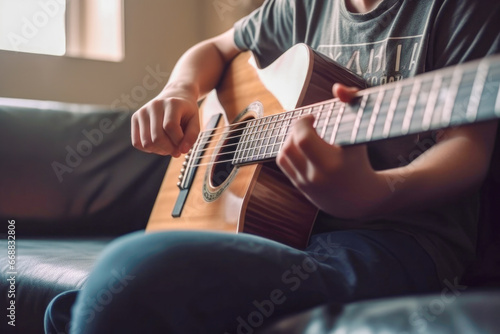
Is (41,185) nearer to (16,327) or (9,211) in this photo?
(9,211)

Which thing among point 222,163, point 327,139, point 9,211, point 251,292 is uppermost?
point 327,139

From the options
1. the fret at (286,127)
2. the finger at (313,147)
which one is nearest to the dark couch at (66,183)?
the fret at (286,127)

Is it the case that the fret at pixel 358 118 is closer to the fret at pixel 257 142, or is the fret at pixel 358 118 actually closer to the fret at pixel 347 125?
the fret at pixel 347 125

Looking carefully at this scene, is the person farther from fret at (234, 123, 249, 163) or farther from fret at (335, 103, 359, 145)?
fret at (234, 123, 249, 163)

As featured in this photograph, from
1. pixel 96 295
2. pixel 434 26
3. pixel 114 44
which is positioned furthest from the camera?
pixel 114 44

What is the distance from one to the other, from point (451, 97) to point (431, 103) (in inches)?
1.0

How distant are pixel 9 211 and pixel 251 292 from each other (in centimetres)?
103

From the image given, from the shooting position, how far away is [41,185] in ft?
4.85

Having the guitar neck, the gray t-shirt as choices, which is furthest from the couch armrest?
the guitar neck

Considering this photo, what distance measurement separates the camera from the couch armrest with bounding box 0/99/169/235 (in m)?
1.46

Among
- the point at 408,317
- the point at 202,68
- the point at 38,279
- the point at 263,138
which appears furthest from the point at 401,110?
the point at 202,68

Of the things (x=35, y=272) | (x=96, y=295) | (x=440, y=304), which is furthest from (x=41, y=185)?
(x=440, y=304)

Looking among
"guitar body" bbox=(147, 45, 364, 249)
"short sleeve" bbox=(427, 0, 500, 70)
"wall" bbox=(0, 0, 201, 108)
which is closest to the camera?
"short sleeve" bbox=(427, 0, 500, 70)

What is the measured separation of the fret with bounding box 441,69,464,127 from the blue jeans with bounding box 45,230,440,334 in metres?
0.23
